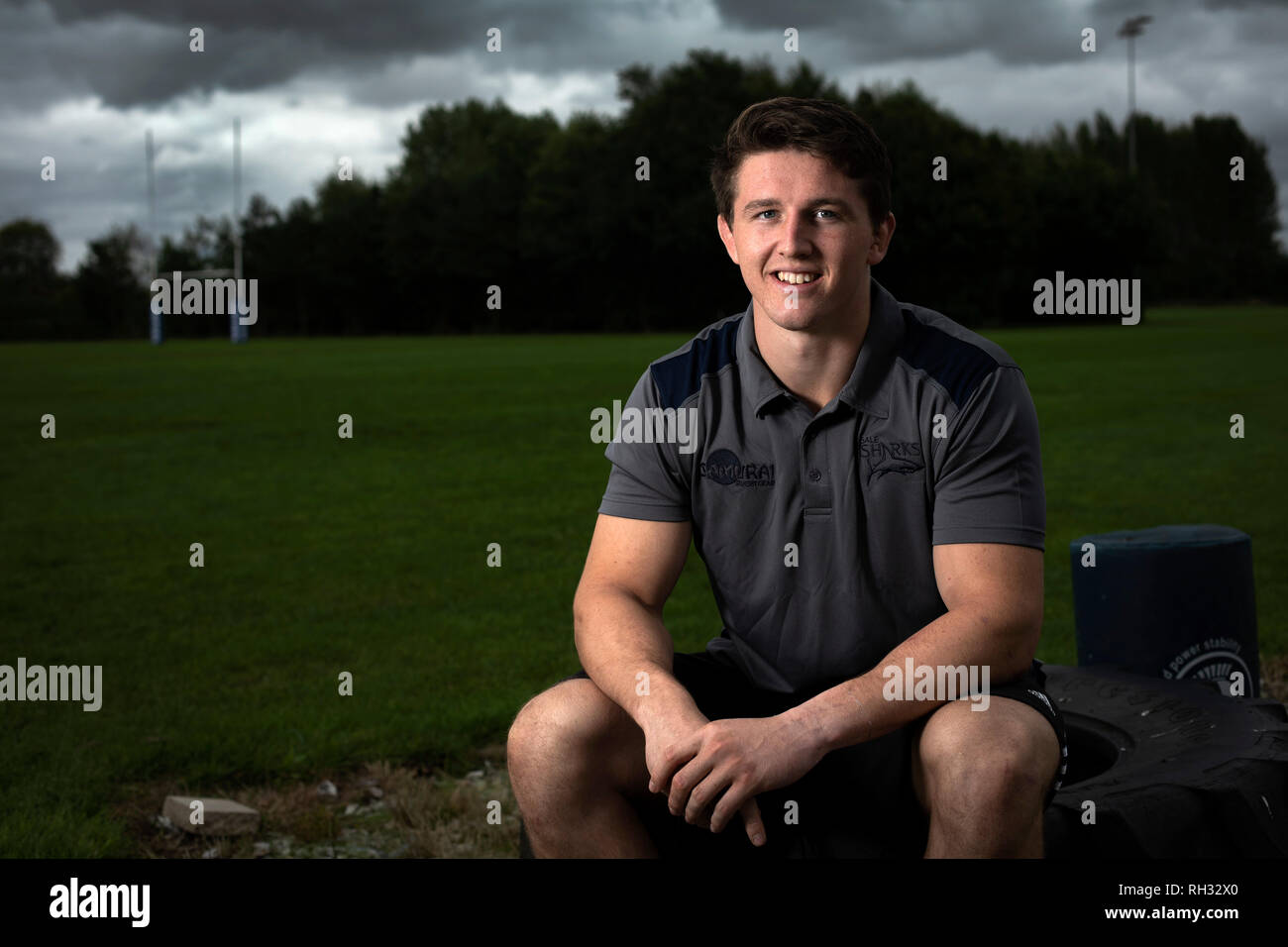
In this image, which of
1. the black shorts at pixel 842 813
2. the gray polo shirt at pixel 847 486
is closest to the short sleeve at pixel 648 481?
the gray polo shirt at pixel 847 486

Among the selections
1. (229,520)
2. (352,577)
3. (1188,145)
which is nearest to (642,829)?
(352,577)

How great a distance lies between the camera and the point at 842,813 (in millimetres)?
3207

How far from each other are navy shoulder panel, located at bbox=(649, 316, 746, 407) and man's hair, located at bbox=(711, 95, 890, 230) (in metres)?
0.50

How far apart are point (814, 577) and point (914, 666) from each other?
0.40 metres

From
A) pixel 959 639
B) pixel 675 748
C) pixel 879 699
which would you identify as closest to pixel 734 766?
pixel 675 748

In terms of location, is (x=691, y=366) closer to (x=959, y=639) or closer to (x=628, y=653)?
(x=628, y=653)

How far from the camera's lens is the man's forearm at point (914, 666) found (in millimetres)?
2938

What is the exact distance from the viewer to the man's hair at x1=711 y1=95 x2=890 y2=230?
3.32 m

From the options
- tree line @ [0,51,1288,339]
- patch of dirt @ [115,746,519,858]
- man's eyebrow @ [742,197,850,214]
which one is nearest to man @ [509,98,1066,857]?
man's eyebrow @ [742,197,850,214]

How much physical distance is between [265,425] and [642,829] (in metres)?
16.9

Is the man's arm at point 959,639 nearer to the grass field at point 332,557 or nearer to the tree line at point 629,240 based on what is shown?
the grass field at point 332,557

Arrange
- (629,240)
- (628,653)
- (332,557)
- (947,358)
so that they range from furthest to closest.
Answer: (629,240) → (332,557) → (947,358) → (628,653)

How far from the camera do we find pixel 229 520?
455 inches

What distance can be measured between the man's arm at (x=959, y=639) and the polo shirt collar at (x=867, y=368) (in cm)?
44
